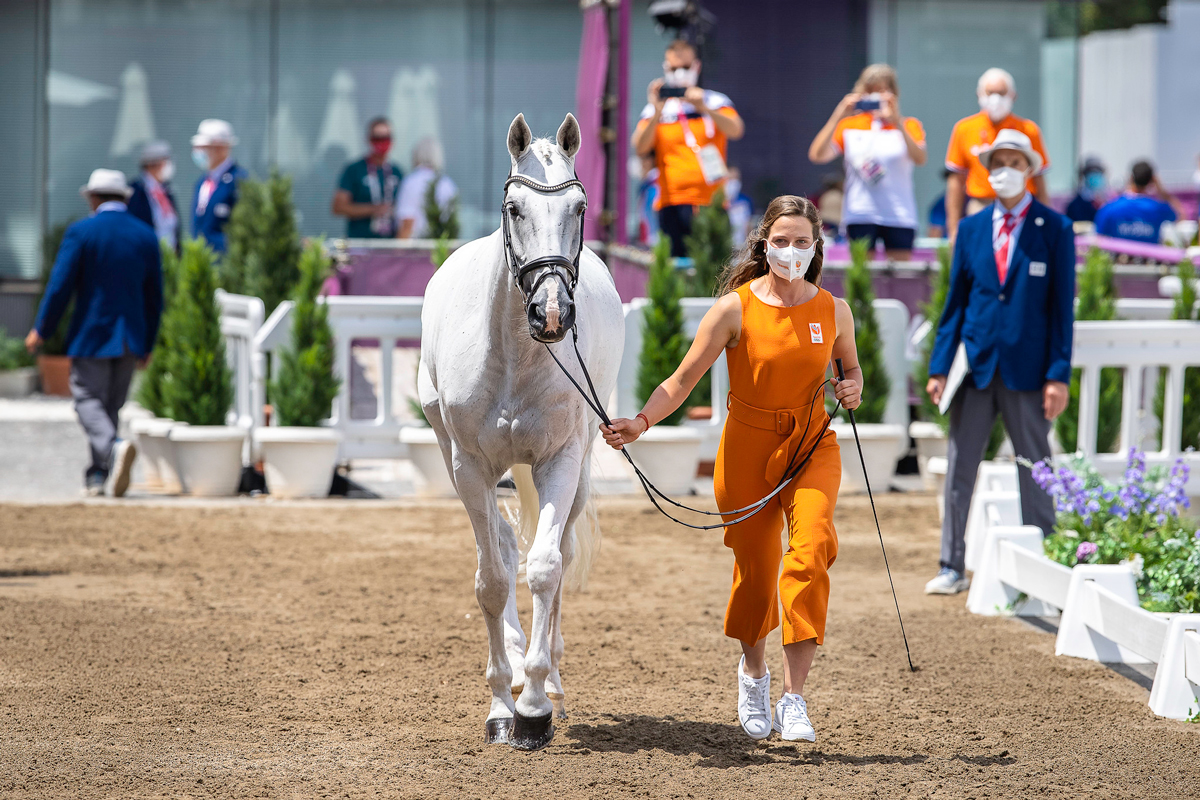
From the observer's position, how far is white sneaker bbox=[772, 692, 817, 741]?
493cm

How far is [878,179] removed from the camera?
11.6m

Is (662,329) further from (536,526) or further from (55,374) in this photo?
(55,374)

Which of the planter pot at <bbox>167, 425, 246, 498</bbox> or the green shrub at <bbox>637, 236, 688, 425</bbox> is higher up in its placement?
the green shrub at <bbox>637, 236, 688, 425</bbox>

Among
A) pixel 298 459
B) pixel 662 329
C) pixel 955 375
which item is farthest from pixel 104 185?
pixel 955 375

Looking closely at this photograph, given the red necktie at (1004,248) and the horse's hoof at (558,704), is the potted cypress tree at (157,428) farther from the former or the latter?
the red necktie at (1004,248)

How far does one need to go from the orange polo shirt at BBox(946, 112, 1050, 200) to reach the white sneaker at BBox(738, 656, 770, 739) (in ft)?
21.0

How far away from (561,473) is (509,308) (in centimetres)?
60

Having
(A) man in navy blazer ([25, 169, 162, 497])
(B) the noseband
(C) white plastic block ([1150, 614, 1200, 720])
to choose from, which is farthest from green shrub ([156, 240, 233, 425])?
(C) white plastic block ([1150, 614, 1200, 720])

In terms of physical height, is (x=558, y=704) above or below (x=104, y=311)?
below

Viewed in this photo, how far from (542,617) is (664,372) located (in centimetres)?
549

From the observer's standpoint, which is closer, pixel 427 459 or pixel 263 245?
pixel 427 459

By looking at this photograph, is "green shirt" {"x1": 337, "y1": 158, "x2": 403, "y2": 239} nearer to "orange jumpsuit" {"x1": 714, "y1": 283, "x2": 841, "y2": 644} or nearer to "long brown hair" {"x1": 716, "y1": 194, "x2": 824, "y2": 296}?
"long brown hair" {"x1": 716, "y1": 194, "x2": 824, "y2": 296}

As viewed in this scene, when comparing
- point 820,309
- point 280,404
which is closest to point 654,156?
point 280,404

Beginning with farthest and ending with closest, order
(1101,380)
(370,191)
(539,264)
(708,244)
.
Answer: (370,191), (708,244), (1101,380), (539,264)
